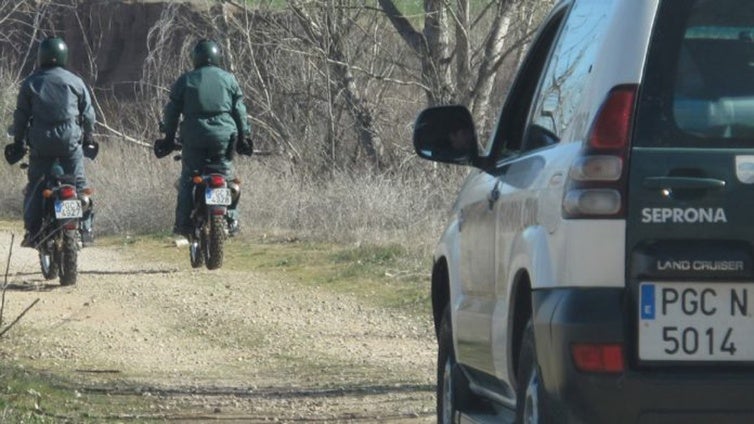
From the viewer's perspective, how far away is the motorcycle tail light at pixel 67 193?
12539mm

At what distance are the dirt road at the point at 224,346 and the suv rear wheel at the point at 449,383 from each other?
87 cm

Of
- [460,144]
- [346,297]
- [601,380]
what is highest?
[460,144]

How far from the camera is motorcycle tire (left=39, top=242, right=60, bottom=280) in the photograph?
42.1 ft

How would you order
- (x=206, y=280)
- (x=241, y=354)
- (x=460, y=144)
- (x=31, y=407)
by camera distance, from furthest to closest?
(x=206, y=280) → (x=241, y=354) → (x=31, y=407) → (x=460, y=144)

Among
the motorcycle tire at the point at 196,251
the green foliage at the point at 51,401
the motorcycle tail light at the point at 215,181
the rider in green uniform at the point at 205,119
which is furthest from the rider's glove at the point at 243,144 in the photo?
the green foliage at the point at 51,401

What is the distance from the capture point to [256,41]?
19.3m

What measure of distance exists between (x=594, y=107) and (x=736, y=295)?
66cm

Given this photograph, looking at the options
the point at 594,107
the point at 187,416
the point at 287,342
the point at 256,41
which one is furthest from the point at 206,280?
the point at 594,107

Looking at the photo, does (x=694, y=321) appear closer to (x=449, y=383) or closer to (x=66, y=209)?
(x=449, y=383)

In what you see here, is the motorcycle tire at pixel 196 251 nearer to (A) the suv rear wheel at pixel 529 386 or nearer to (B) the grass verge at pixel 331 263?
(B) the grass verge at pixel 331 263

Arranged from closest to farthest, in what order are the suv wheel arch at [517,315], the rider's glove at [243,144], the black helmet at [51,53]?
the suv wheel arch at [517,315] → the black helmet at [51,53] → the rider's glove at [243,144]

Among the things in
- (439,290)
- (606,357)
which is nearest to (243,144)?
(439,290)

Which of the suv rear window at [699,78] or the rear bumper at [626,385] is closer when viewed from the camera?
the rear bumper at [626,385]

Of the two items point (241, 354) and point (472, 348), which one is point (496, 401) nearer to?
point (472, 348)
